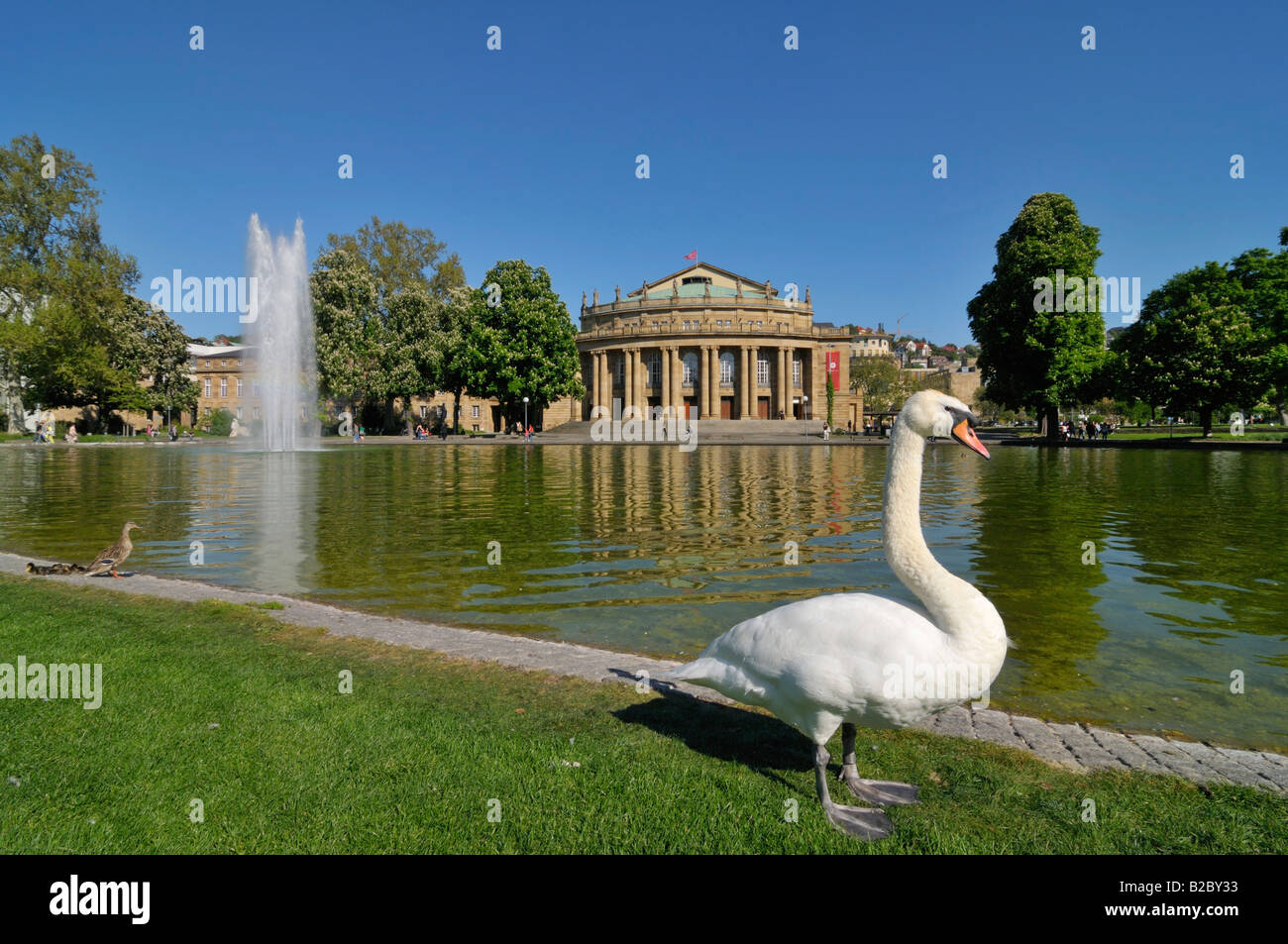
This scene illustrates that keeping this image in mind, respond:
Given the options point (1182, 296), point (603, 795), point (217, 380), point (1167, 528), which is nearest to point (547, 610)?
point (603, 795)

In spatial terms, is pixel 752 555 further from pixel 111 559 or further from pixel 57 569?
pixel 57 569

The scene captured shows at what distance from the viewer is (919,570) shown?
13.6 feet

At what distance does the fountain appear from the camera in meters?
41.9

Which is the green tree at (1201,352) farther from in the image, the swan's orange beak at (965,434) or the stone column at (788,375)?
the swan's orange beak at (965,434)

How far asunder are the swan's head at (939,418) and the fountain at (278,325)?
43.5 m

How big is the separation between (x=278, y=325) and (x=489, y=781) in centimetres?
4664

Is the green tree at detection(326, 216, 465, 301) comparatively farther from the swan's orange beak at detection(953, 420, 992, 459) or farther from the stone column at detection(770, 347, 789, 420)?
the swan's orange beak at detection(953, 420, 992, 459)

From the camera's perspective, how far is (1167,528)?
50.9 feet

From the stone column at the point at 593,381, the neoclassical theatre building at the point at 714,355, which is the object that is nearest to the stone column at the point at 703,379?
the neoclassical theatre building at the point at 714,355

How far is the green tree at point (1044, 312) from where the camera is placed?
167 feet

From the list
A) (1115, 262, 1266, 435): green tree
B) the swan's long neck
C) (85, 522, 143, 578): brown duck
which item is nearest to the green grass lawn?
the swan's long neck

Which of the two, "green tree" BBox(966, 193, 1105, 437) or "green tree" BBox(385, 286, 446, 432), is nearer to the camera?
"green tree" BBox(966, 193, 1105, 437)
